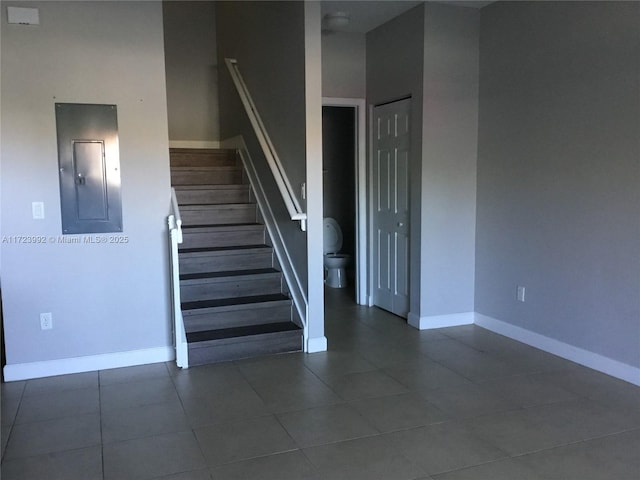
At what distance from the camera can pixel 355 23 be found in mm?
5059

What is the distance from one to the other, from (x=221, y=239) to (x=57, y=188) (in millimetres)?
1590

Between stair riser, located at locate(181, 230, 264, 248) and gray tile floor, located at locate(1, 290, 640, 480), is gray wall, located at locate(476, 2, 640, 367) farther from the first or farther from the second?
stair riser, located at locate(181, 230, 264, 248)

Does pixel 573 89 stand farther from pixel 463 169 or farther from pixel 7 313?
pixel 7 313

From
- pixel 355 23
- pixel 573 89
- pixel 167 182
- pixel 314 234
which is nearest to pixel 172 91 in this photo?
pixel 355 23

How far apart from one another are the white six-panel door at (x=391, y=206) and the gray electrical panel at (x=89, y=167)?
8.32ft

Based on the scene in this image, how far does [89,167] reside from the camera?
3.74m

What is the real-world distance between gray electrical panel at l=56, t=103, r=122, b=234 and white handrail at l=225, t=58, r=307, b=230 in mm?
1243

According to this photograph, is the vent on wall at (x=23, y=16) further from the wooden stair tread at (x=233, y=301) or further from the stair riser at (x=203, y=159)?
the stair riser at (x=203, y=159)

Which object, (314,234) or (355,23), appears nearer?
(314,234)

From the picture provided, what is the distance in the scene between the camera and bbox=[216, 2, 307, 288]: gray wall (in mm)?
4188

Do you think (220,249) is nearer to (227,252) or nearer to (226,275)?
(227,252)

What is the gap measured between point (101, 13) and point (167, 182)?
121 cm

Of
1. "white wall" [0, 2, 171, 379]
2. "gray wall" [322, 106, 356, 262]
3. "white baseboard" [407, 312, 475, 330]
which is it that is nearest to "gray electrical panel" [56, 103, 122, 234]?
"white wall" [0, 2, 171, 379]

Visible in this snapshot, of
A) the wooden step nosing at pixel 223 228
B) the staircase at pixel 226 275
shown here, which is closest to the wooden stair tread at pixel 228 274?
the staircase at pixel 226 275
